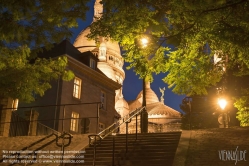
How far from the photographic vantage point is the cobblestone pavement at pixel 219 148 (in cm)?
1012

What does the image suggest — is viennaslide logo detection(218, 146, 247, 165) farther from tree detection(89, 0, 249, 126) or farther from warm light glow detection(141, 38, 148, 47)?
warm light glow detection(141, 38, 148, 47)

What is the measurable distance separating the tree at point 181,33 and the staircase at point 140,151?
3.11 meters

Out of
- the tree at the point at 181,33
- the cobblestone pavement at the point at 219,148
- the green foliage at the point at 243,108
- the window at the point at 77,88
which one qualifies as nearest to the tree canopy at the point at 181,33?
the tree at the point at 181,33

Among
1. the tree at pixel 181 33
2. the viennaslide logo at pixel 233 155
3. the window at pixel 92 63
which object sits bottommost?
the viennaslide logo at pixel 233 155

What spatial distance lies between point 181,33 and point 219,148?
16.2ft

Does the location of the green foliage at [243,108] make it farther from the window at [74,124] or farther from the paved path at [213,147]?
the window at [74,124]

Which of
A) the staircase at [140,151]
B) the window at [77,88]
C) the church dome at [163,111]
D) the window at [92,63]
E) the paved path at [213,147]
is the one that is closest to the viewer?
the paved path at [213,147]

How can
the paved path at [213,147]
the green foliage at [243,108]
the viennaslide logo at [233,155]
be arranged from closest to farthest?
the paved path at [213,147], the viennaslide logo at [233,155], the green foliage at [243,108]

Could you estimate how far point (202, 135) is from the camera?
13555 mm

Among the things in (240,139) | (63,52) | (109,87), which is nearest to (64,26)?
(240,139)

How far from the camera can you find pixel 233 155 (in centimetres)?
1059

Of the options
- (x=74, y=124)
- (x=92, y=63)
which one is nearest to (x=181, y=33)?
(x=74, y=124)

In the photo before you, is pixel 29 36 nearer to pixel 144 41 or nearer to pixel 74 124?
pixel 144 41

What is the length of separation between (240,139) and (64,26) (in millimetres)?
8355
